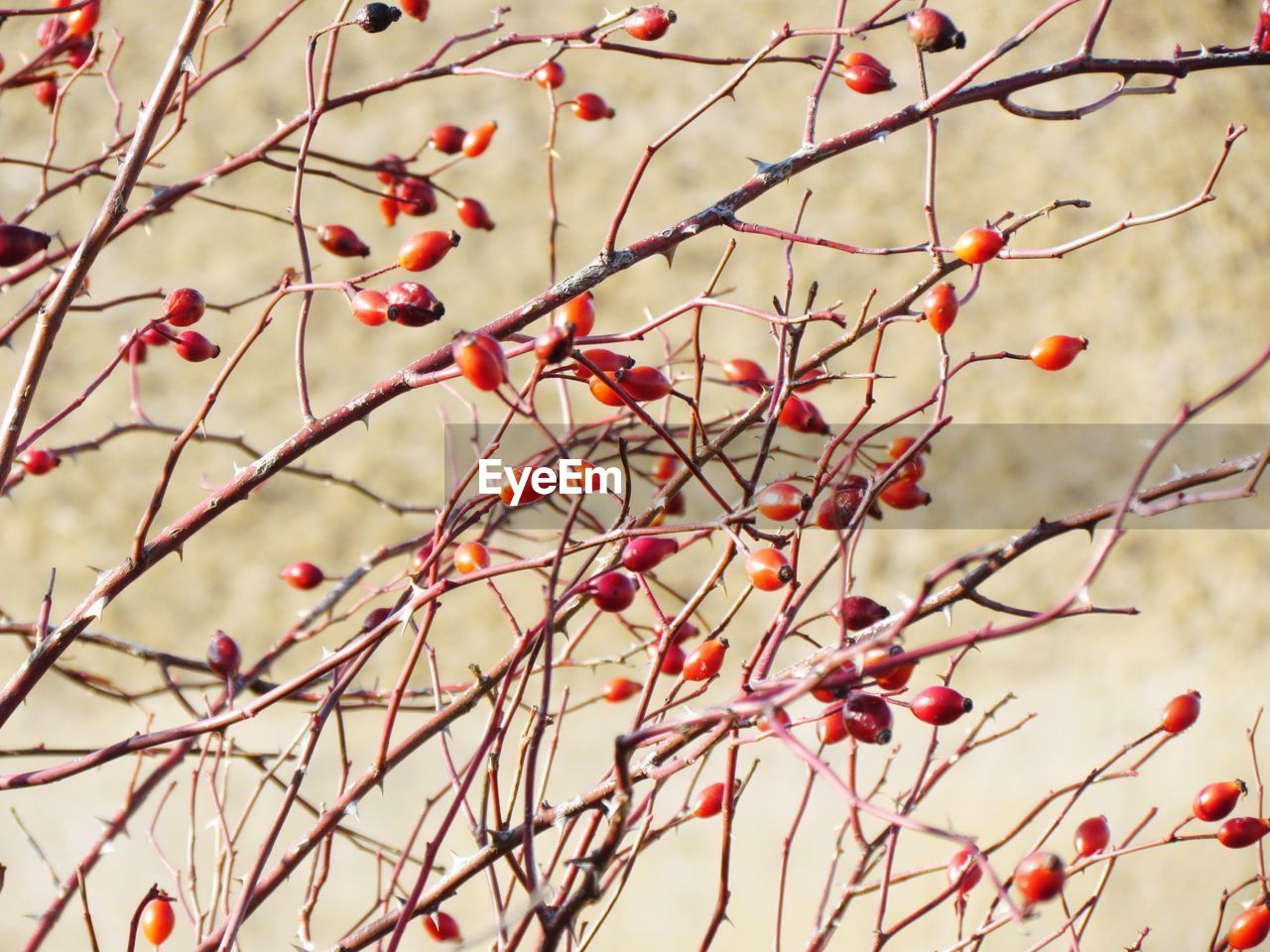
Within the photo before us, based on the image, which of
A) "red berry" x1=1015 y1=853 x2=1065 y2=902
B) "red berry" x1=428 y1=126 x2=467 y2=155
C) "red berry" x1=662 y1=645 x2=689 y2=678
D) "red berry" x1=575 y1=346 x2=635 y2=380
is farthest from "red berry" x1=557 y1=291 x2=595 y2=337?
"red berry" x1=428 y1=126 x2=467 y2=155

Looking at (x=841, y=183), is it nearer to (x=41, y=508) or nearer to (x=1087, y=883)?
(x=1087, y=883)

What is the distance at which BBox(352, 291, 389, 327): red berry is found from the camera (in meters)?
0.58

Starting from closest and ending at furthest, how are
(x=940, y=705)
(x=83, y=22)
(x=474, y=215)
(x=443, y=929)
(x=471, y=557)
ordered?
1. (x=940, y=705)
2. (x=471, y=557)
3. (x=443, y=929)
4. (x=83, y=22)
5. (x=474, y=215)

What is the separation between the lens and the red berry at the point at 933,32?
59cm

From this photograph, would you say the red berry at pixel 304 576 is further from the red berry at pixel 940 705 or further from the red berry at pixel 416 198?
the red berry at pixel 940 705

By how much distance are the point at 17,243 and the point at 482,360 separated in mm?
291

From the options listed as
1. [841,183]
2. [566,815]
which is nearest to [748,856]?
[841,183]

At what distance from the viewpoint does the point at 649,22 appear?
75 centimetres

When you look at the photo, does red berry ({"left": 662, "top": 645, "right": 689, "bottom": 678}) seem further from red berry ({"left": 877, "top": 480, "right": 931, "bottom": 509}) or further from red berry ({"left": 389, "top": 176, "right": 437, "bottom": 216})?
red berry ({"left": 389, "top": 176, "right": 437, "bottom": 216})

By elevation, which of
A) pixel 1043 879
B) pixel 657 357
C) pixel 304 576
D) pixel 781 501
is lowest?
pixel 1043 879

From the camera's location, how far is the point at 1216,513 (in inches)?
94.7

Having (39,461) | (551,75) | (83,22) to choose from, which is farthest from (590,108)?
(39,461)

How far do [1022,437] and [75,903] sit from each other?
2.00 m

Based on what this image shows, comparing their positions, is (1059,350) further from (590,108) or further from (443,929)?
(443,929)
